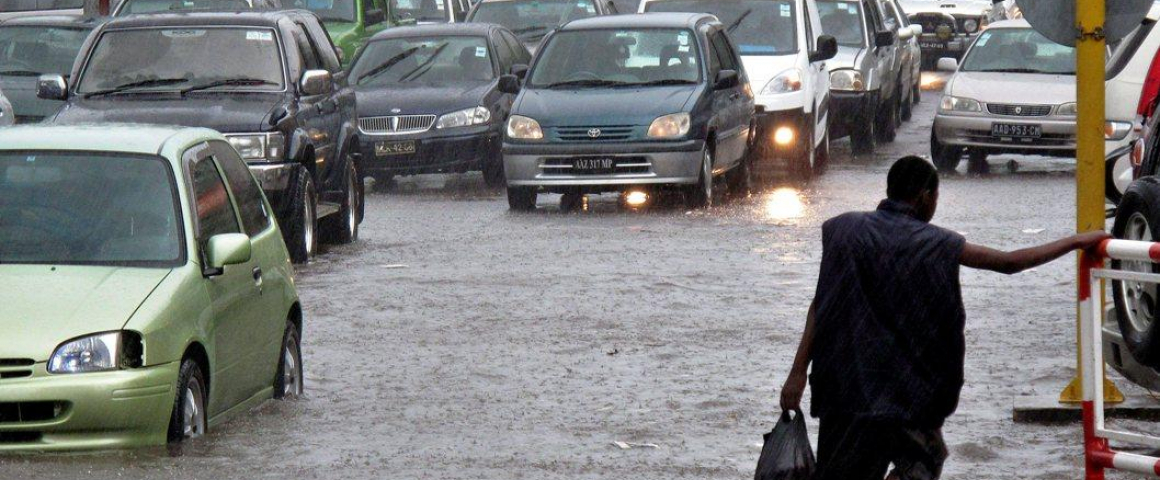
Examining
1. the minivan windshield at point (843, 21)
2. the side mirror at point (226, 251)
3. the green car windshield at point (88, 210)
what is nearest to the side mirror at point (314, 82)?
the green car windshield at point (88, 210)

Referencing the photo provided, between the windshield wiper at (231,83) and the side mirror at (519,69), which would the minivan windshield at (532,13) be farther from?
the windshield wiper at (231,83)

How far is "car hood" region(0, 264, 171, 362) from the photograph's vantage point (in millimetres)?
7789

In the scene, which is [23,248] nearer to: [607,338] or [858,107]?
[607,338]

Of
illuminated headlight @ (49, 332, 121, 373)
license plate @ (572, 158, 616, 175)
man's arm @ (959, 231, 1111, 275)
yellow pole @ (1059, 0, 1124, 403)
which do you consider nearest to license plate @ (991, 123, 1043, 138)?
license plate @ (572, 158, 616, 175)

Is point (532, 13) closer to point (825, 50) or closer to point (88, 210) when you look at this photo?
point (825, 50)

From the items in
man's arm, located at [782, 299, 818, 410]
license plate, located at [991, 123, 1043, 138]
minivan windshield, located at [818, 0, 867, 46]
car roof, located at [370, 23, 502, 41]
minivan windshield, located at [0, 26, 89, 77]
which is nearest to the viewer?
man's arm, located at [782, 299, 818, 410]

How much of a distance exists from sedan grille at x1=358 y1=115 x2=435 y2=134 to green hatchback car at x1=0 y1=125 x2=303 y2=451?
11.7 meters

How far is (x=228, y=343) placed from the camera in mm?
8625

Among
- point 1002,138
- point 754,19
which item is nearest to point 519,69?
point 754,19

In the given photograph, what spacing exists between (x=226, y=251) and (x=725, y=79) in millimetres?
11300

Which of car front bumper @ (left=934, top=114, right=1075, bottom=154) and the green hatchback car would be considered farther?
car front bumper @ (left=934, top=114, right=1075, bottom=154)

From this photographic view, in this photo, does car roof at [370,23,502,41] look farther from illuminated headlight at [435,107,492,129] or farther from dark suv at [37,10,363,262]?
dark suv at [37,10,363,262]

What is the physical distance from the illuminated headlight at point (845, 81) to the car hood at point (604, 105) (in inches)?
231

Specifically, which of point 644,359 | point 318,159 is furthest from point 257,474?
point 318,159
